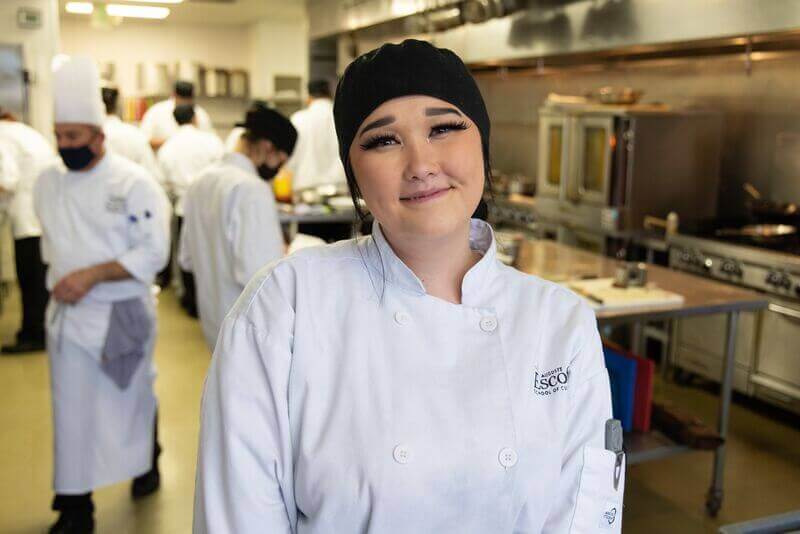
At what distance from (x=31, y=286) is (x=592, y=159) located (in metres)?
3.97

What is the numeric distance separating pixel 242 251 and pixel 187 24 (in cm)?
921

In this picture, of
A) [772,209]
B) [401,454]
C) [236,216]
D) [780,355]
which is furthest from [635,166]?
[401,454]

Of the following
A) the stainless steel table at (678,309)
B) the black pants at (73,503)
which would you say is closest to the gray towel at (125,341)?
the black pants at (73,503)

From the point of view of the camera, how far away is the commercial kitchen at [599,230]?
10.1 feet

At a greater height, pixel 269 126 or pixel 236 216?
pixel 269 126

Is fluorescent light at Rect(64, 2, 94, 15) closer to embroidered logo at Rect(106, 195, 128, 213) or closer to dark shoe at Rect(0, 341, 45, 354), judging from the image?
dark shoe at Rect(0, 341, 45, 354)

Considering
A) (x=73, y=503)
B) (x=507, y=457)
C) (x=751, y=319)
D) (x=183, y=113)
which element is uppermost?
(x=183, y=113)

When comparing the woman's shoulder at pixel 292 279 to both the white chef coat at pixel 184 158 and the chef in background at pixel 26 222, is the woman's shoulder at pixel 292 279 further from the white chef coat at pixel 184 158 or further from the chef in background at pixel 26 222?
the white chef coat at pixel 184 158

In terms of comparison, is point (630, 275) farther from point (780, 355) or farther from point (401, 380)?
point (401, 380)

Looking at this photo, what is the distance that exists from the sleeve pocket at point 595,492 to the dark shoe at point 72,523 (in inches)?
94.0

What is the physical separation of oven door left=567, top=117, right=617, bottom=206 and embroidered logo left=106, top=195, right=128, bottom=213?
3242mm

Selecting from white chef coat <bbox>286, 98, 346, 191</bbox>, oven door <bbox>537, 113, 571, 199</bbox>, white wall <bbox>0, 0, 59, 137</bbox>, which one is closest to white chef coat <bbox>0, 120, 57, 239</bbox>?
white wall <bbox>0, 0, 59, 137</bbox>

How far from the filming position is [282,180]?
6016mm

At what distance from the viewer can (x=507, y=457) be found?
1.21 m
